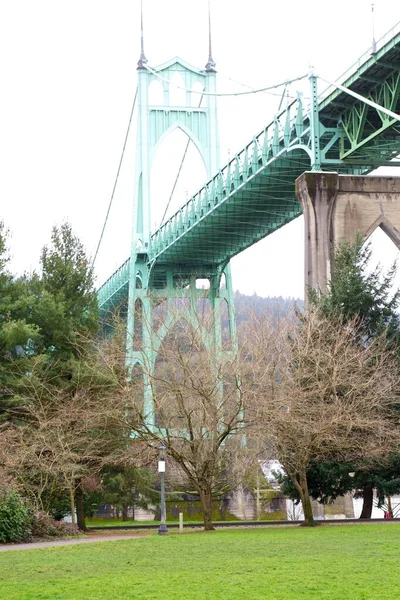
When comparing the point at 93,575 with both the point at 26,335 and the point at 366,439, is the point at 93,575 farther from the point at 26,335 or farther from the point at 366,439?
the point at 26,335

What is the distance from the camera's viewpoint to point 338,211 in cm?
3441

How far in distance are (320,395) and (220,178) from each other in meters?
20.6

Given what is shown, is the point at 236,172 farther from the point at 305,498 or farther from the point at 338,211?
the point at 305,498

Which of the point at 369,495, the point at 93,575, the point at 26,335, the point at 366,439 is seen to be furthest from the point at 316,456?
the point at 93,575

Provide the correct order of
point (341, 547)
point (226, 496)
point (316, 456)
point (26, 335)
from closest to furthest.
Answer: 1. point (341, 547)
2. point (316, 456)
3. point (26, 335)
4. point (226, 496)

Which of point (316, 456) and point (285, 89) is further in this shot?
point (285, 89)

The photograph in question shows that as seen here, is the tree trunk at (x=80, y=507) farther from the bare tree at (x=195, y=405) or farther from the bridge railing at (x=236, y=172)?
the bridge railing at (x=236, y=172)

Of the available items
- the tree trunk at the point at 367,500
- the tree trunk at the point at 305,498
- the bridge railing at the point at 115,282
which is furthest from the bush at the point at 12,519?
the bridge railing at the point at 115,282

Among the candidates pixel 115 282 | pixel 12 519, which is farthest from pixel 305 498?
pixel 115 282

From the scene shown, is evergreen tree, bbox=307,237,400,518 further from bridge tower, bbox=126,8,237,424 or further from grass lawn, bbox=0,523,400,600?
bridge tower, bbox=126,8,237,424

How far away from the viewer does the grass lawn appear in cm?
1123

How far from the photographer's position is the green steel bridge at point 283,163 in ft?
109

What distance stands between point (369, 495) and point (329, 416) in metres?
5.35

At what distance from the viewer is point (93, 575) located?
13633 millimetres
